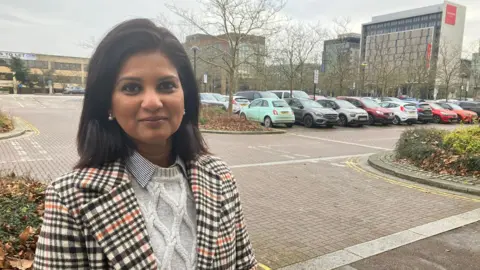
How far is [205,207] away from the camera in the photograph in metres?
1.35

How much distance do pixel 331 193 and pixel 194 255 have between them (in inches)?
225

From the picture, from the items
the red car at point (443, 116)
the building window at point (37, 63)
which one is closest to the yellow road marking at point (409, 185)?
the red car at point (443, 116)

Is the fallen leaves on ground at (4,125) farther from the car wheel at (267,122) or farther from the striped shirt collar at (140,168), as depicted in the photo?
the striped shirt collar at (140,168)

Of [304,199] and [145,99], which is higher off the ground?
[145,99]

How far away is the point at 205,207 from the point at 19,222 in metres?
2.89

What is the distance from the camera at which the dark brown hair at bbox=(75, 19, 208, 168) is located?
125cm

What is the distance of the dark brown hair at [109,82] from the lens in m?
1.25

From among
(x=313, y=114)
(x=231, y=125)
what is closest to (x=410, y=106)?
(x=313, y=114)

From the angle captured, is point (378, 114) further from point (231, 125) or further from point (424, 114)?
point (231, 125)

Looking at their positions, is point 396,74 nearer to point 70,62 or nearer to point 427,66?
point 427,66

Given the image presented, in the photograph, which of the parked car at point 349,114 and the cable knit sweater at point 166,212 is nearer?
the cable knit sweater at point 166,212

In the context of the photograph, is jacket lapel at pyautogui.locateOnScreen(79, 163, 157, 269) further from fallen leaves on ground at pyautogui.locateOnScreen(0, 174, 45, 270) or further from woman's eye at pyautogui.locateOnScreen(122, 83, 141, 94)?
fallen leaves on ground at pyautogui.locateOnScreen(0, 174, 45, 270)

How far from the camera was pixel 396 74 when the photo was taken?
1801 inches

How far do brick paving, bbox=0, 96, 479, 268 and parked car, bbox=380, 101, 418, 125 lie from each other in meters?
12.3
